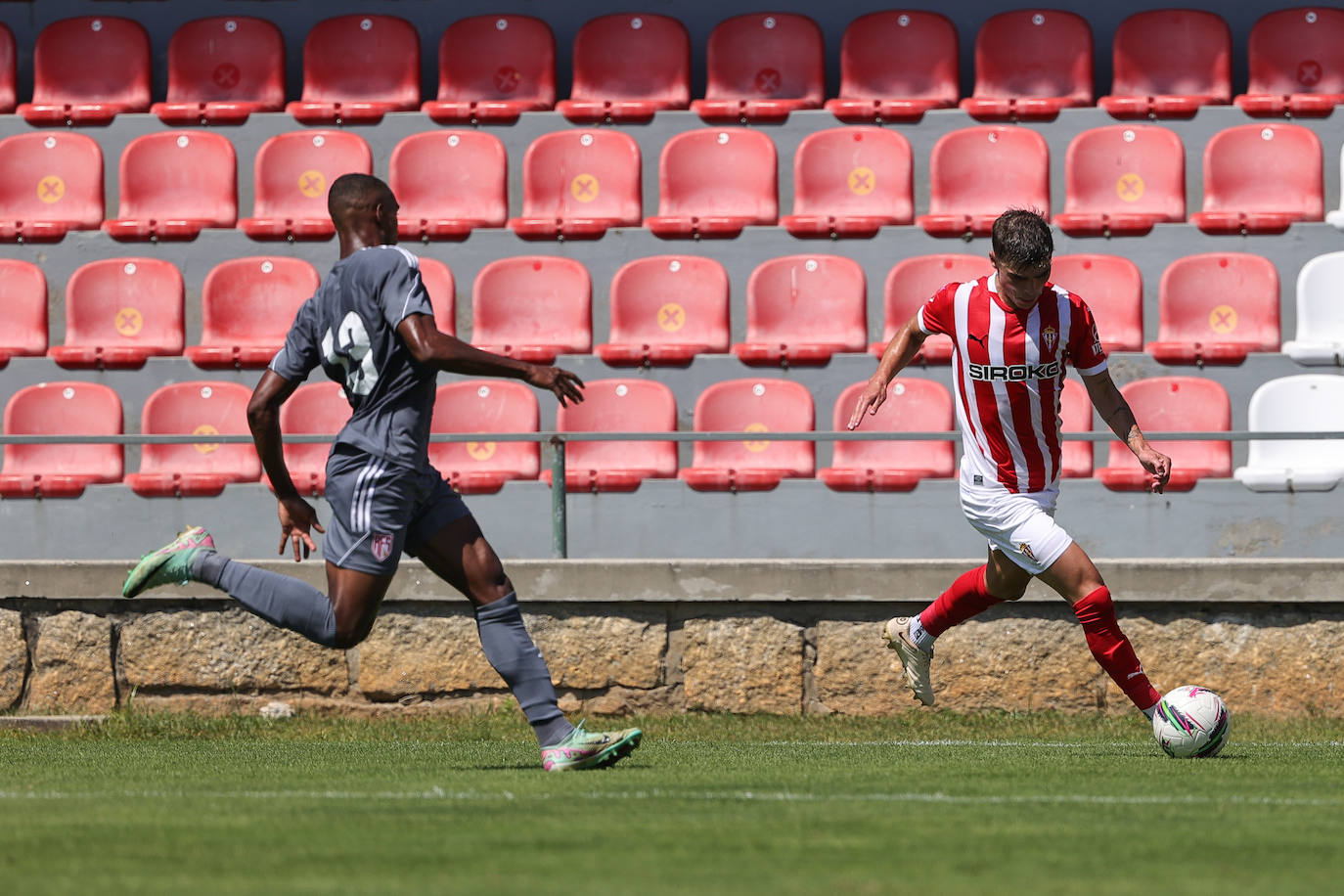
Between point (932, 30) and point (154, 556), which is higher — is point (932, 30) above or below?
above

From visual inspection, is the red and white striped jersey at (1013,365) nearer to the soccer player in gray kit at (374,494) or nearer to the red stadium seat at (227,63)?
the soccer player in gray kit at (374,494)

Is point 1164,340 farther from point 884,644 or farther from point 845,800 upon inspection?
point 845,800

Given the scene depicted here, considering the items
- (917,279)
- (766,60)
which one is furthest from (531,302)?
(766,60)

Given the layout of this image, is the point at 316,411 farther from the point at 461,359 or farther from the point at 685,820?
the point at 685,820

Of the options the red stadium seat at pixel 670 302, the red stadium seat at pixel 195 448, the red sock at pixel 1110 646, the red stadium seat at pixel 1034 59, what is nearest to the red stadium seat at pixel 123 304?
the red stadium seat at pixel 195 448

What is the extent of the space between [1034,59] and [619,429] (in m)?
4.64

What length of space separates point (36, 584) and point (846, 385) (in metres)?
5.14

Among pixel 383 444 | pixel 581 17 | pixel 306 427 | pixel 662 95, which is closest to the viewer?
pixel 383 444

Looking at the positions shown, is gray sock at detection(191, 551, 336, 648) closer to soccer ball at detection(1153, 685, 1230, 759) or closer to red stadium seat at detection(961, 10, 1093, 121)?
soccer ball at detection(1153, 685, 1230, 759)

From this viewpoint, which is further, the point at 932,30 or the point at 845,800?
the point at 932,30

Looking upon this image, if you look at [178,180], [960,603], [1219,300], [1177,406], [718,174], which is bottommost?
[960,603]

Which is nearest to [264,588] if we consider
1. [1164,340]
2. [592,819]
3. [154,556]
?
[154,556]

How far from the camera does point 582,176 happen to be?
12.7 metres

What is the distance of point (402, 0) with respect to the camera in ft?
47.2
